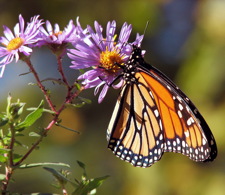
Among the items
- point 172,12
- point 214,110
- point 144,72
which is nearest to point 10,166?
point 144,72

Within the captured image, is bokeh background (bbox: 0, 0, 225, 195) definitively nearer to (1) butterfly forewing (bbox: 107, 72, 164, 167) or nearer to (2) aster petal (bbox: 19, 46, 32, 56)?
(1) butterfly forewing (bbox: 107, 72, 164, 167)

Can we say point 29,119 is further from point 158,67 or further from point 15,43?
point 158,67

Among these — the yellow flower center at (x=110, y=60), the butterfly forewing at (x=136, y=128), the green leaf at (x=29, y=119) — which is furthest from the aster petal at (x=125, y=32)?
the green leaf at (x=29, y=119)

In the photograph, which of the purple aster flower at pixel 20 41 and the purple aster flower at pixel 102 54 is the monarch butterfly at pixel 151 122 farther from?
the purple aster flower at pixel 20 41

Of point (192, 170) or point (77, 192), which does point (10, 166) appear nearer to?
point (77, 192)

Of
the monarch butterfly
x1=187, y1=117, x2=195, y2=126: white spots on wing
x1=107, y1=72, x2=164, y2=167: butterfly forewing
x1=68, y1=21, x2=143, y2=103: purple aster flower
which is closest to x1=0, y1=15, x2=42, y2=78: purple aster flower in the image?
x1=68, y1=21, x2=143, y2=103: purple aster flower

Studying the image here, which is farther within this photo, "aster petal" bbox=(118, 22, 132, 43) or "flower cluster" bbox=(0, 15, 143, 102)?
"aster petal" bbox=(118, 22, 132, 43)
